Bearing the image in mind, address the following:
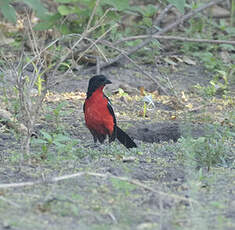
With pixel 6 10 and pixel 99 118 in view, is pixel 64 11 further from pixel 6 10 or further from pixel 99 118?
pixel 6 10

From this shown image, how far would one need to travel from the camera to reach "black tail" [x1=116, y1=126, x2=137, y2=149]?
502 cm

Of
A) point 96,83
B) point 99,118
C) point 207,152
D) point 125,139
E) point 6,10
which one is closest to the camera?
point 6,10

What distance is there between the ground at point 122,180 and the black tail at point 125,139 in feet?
0.30

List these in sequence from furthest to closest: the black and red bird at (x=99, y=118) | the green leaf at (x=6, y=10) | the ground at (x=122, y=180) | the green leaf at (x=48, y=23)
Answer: the black and red bird at (x=99, y=118)
the green leaf at (x=48, y=23)
the green leaf at (x=6, y=10)
the ground at (x=122, y=180)

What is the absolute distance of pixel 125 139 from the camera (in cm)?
517

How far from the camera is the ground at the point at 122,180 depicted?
3.06 meters

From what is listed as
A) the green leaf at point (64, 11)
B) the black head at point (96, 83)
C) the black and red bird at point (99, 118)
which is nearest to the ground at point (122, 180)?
the black and red bird at point (99, 118)

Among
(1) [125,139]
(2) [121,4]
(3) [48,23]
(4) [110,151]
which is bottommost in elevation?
(1) [125,139]

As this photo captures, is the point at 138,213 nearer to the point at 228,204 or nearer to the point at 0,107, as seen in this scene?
the point at 228,204

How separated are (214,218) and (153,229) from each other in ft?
1.36

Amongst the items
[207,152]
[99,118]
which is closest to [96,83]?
[99,118]

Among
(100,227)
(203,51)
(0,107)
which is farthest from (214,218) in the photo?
(203,51)

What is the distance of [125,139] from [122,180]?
5.92 ft

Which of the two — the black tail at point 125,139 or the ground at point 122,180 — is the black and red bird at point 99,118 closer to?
the black tail at point 125,139
